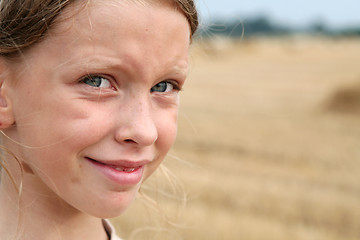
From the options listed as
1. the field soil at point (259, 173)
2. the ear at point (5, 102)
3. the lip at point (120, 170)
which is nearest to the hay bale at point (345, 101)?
→ the field soil at point (259, 173)

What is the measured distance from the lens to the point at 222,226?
14.3ft

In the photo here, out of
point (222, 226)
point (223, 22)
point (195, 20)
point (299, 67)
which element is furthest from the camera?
point (299, 67)

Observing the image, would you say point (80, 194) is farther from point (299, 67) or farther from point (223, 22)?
point (299, 67)

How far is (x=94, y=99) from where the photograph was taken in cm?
130

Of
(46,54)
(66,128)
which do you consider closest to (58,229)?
(66,128)

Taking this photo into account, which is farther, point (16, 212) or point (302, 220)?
point (302, 220)

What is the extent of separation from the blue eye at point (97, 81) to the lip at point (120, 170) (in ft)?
0.61

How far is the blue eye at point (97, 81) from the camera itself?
1.31m

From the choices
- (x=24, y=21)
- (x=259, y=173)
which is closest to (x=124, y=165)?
(x=24, y=21)

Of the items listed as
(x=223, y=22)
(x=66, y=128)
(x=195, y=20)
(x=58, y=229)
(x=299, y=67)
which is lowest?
(x=58, y=229)

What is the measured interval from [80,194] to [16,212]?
224 millimetres

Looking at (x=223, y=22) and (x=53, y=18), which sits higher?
(x=223, y=22)

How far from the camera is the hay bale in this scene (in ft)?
33.8

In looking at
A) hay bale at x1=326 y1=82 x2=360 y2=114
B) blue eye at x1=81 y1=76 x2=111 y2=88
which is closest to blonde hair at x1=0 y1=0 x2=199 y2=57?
blue eye at x1=81 y1=76 x2=111 y2=88
